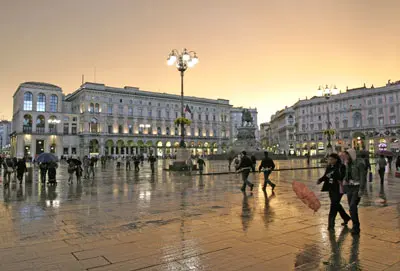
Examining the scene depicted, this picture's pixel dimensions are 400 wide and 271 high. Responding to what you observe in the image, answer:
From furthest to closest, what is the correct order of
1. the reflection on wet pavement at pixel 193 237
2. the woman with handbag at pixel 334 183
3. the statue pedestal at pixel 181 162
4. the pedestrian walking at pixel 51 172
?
the statue pedestal at pixel 181 162, the pedestrian walking at pixel 51 172, the woman with handbag at pixel 334 183, the reflection on wet pavement at pixel 193 237

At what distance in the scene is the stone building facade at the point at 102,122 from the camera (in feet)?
212

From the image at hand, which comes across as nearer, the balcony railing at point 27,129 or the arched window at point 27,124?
the balcony railing at point 27,129

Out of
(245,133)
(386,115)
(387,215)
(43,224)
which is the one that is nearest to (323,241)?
(387,215)

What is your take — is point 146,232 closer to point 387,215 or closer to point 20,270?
point 20,270

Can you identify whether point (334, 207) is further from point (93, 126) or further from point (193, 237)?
point (93, 126)

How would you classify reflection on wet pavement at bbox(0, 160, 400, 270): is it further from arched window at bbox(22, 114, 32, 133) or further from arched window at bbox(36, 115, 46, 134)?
arched window at bbox(36, 115, 46, 134)

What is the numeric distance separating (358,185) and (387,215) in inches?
77.5

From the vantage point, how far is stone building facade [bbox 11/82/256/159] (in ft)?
212

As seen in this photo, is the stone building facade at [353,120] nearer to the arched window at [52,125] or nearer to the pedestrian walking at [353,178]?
the arched window at [52,125]

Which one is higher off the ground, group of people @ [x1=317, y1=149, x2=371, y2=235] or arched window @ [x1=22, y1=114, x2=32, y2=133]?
arched window @ [x1=22, y1=114, x2=32, y2=133]

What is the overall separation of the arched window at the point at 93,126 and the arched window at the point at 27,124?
11716 millimetres

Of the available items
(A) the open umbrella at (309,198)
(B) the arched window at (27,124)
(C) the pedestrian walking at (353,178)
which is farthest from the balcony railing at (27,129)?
(C) the pedestrian walking at (353,178)

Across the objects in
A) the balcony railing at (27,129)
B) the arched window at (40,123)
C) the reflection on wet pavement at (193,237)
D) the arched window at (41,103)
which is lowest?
the reflection on wet pavement at (193,237)

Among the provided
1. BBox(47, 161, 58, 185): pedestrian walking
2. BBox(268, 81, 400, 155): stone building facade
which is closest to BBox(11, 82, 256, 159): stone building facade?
BBox(268, 81, 400, 155): stone building facade
